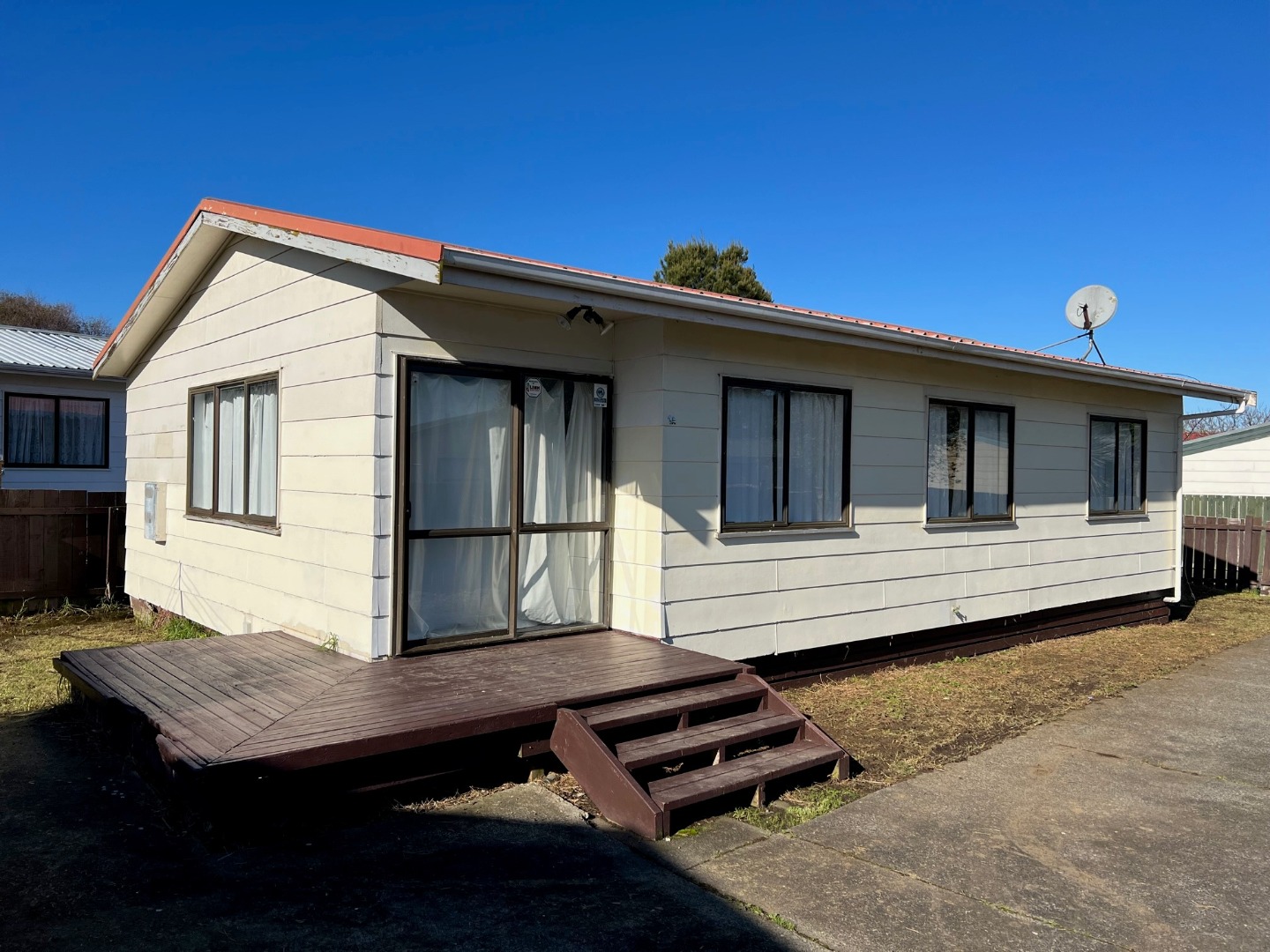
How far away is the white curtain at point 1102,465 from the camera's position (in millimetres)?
9586

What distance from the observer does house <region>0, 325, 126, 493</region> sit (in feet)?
42.7

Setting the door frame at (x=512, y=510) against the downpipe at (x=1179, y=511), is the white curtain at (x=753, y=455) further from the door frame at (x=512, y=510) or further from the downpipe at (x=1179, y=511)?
the downpipe at (x=1179, y=511)

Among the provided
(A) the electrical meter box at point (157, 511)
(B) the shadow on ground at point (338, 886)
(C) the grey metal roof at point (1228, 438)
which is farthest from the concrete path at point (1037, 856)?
(C) the grey metal roof at point (1228, 438)

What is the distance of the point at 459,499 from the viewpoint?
5695mm

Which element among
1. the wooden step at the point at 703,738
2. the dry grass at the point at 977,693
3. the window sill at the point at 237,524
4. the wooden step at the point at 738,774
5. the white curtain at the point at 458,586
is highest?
the window sill at the point at 237,524

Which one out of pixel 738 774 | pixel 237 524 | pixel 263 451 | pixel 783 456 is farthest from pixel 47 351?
pixel 738 774


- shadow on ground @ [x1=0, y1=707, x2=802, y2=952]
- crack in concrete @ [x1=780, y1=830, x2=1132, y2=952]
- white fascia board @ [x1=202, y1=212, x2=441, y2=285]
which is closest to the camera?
shadow on ground @ [x1=0, y1=707, x2=802, y2=952]

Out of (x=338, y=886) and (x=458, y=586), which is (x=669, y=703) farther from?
(x=338, y=886)

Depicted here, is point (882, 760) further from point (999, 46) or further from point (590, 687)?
point (999, 46)

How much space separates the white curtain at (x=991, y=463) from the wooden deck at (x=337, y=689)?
3943 millimetres

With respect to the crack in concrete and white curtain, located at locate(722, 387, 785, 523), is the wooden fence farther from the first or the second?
the crack in concrete

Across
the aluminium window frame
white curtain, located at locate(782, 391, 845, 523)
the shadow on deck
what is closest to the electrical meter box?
the shadow on deck

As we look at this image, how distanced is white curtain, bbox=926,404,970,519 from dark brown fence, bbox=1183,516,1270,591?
25.8ft

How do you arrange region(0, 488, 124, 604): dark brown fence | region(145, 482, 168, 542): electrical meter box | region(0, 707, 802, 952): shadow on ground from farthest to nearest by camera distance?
region(0, 488, 124, 604): dark brown fence, region(145, 482, 168, 542): electrical meter box, region(0, 707, 802, 952): shadow on ground
